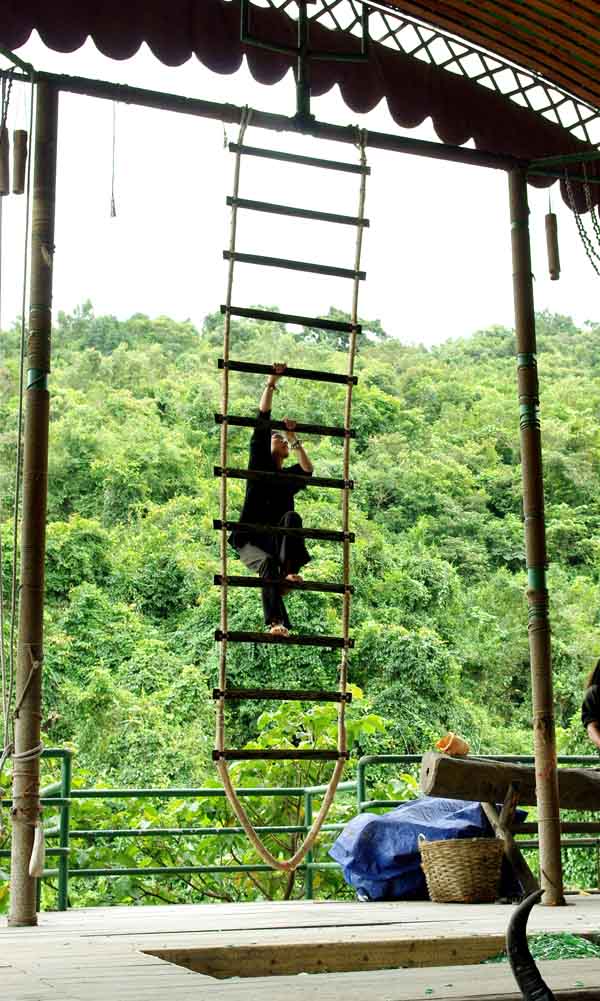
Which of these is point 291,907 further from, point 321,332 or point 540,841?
point 321,332

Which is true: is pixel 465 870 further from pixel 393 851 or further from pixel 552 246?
pixel 552 246

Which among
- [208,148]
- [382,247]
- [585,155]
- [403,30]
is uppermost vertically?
[208,148]

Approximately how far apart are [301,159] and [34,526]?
6.90ft

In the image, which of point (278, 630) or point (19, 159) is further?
point (278, 630)

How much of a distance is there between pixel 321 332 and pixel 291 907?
24.8 metres

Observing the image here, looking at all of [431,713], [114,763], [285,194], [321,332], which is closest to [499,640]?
[431,713]

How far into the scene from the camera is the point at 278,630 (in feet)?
19.0

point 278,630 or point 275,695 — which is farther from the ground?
point 278,630

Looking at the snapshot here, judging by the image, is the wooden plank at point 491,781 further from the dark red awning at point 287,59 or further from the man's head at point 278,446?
the dark red awning at point 287,59

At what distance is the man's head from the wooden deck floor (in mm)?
2121

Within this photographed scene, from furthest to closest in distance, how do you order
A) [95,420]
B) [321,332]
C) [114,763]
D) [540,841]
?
[321,332] → [95,420] → [114,763] → [540,841]

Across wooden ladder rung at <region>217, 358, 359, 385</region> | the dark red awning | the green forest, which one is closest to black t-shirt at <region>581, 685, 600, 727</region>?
wooden ladder rung at <region>217, 358, 359, 385</region>

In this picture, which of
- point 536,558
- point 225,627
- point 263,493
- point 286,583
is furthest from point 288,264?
point 536,558

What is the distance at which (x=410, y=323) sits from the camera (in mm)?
30750
